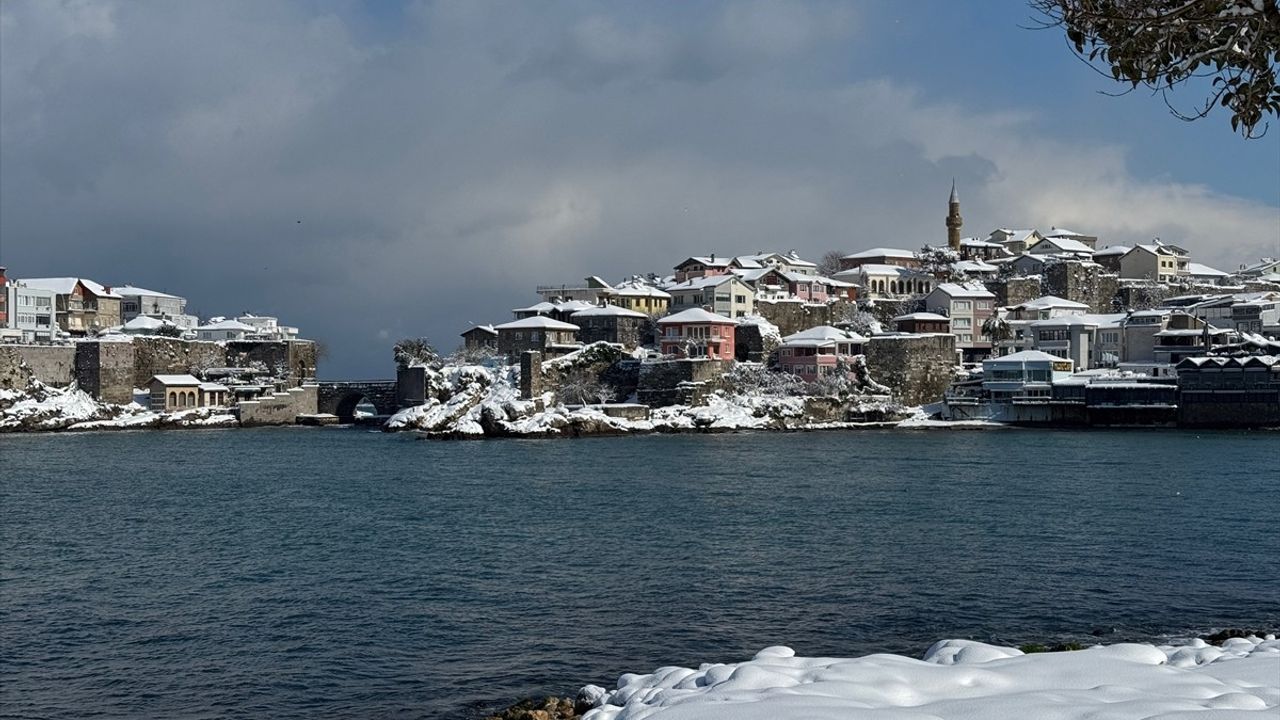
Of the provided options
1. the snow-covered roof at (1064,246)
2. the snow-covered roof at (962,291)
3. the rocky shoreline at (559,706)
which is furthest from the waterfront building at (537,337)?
the rocky shoreline at (559,706)

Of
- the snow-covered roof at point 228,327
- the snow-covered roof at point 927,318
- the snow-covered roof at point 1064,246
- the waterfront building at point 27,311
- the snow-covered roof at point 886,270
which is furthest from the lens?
the snow-covered roof at point 1064,246

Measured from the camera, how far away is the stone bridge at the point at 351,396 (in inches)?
2990

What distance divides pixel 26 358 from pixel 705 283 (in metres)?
40.5

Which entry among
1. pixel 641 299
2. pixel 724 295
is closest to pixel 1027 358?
pixel 724 295

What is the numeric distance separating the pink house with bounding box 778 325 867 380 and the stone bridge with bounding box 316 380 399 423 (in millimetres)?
25490

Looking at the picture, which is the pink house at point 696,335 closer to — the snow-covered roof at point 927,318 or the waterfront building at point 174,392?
the snow-covered roof at point 927,318

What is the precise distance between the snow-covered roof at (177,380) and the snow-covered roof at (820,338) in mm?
35794

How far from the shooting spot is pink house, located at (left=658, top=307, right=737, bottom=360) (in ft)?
221

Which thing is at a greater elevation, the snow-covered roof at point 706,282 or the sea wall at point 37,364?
the snow-covered roof at point 706,282

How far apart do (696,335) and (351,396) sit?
24402 mm

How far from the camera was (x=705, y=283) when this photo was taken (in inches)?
2997

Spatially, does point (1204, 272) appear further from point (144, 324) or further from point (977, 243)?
point (144, 324)

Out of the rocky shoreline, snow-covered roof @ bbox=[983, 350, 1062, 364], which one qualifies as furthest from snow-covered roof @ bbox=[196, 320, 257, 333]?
the rocky shoreline

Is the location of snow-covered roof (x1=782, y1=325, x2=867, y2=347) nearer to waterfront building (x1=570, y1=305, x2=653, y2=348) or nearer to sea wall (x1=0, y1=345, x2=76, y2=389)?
waterfront building (x1=570, y1=305, x2=653, y2=348)
